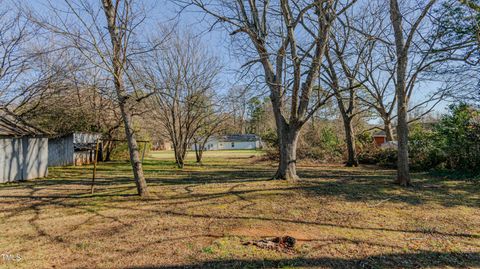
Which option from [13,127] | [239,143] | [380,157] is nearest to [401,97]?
[380,157]

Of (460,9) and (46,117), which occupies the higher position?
(460,9)

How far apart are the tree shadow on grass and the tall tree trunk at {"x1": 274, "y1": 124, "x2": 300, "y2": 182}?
14.6 ft

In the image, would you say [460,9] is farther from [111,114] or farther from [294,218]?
[111,114]

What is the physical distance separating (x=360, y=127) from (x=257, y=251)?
74.9ft

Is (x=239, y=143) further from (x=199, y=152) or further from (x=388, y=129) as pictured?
(x=388, y=129)

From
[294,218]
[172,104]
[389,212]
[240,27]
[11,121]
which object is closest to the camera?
[294,218]

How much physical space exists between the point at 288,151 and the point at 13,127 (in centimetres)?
957

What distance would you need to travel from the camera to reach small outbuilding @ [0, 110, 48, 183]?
8906 mm

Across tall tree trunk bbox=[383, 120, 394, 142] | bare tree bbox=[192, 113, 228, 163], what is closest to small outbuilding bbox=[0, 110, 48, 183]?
bare tree bbox=[192, 113, 228, 163]

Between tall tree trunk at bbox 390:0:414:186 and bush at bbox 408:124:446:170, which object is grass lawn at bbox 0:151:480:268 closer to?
tall tree trunk at bbox 390:0:414:186

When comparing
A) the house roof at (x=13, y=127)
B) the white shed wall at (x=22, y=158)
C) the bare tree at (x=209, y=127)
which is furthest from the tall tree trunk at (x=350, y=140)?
the white shed wall at (x=22, y=158)

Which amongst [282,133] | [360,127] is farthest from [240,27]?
[360,127]

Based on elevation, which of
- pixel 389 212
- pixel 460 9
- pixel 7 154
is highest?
pixel 460 9

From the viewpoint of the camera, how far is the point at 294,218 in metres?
4.47
